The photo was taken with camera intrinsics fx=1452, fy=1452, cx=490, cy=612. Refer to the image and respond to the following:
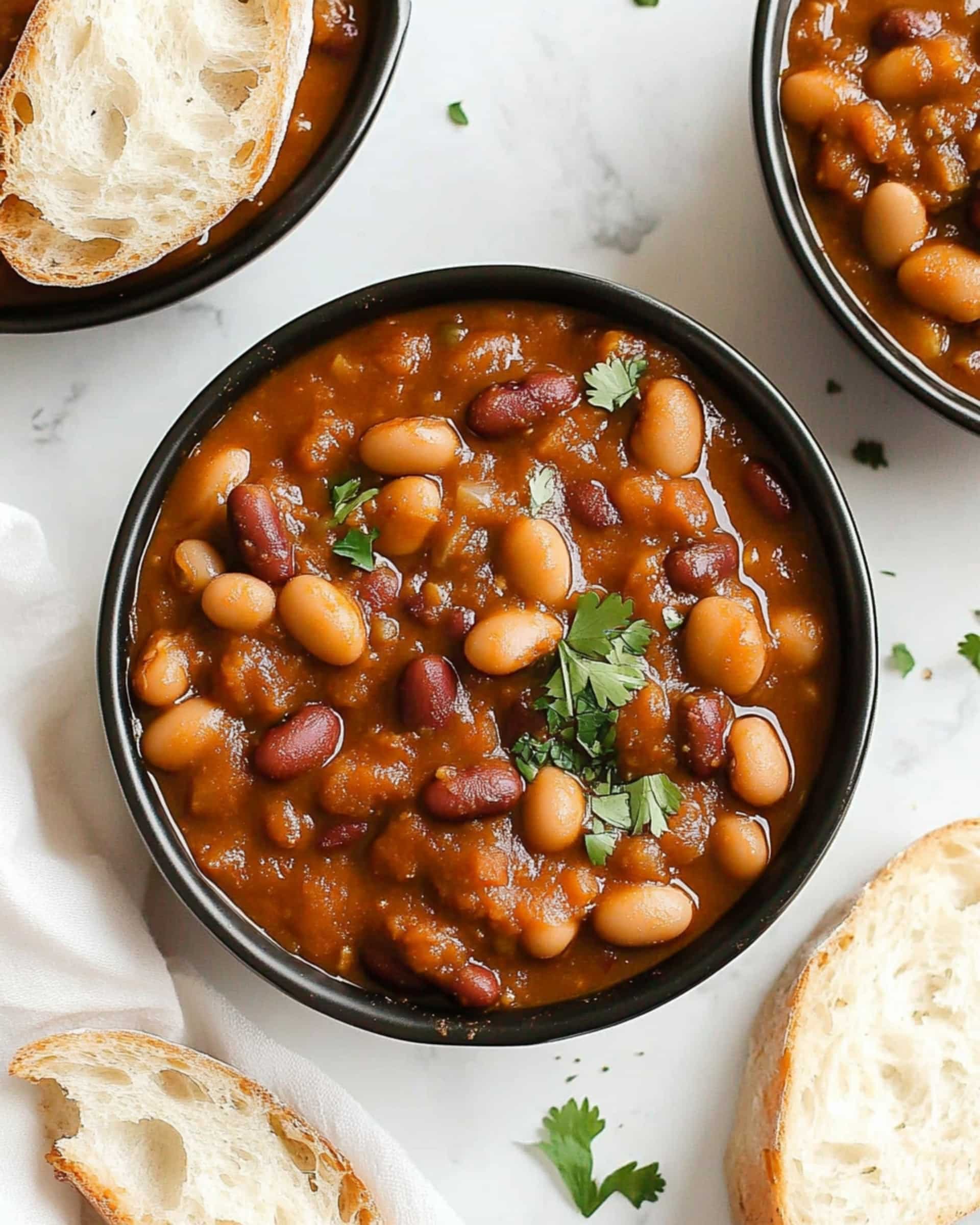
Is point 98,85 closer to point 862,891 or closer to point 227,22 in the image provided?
point 227,22

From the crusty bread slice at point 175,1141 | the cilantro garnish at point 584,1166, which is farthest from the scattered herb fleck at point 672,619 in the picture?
the crusty bread slice at point 175,1141

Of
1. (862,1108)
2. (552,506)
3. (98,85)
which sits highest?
(98,85)

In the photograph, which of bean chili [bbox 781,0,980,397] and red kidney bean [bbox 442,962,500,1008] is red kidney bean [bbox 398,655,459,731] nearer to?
red kidney bean [bbox 442,962,500,1008]

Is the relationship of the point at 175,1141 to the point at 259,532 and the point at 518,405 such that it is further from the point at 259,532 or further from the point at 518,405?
the point at 518,405

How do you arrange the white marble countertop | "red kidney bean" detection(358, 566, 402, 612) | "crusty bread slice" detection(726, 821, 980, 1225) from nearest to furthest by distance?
"red kidney bean" detection(358, 566, 402, 612), "crusty bread slice" detection(726, 821, 980, 1225), the white marble countertop

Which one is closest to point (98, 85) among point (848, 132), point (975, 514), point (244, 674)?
point (244, 674)

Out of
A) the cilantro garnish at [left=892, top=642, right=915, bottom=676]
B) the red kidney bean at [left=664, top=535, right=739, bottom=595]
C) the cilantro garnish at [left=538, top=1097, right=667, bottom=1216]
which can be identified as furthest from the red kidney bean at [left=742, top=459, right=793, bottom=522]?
the cilantro garnish at [left=538, top=1097, right=667, bottom=1216]
